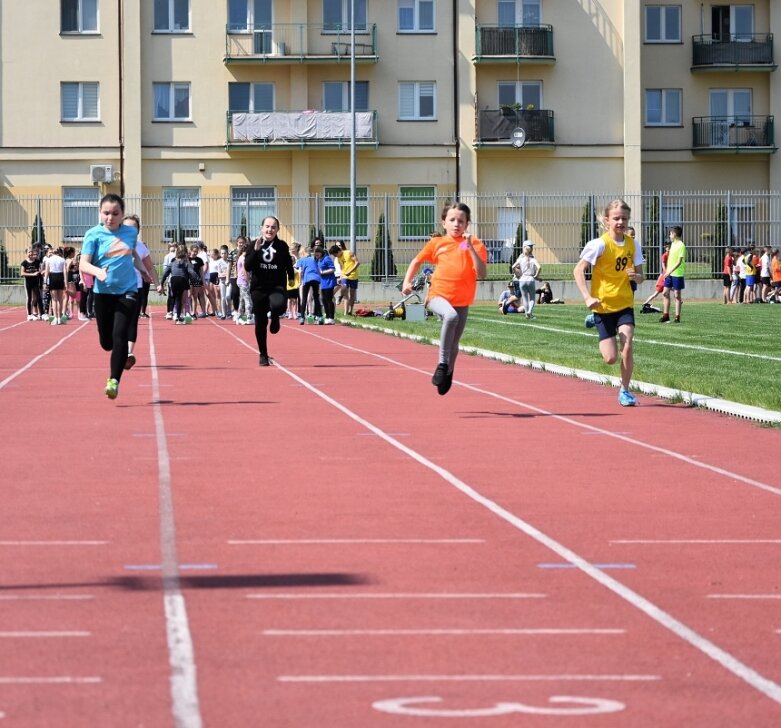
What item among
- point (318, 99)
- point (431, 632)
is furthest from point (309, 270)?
point (431, 632)

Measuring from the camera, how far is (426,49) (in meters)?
60.2

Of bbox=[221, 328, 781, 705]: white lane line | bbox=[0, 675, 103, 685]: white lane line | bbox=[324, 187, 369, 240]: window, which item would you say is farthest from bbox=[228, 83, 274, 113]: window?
bbox=[0, 675, 103, 685]: white lane line

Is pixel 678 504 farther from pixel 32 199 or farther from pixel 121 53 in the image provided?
pixel 121 53

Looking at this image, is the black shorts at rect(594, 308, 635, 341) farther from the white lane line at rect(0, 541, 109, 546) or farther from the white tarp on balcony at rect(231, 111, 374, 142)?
the white tarp on balcony at rect(231, 111, 374, 142)

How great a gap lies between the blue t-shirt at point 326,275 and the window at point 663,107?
3047 cm

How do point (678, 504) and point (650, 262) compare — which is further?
point (650, 262)

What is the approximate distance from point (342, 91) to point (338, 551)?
54.0 m

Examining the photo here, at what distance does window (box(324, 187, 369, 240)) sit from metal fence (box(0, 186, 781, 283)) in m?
0.07

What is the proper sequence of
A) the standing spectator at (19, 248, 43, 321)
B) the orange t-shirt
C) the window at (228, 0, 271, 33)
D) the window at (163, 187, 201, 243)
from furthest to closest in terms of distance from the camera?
the window at (228, 0, 271, 33) < the window at (163, 187, 201, 243) < the standing spectator at (19, 248, 43, 321) < the orange t-shirt

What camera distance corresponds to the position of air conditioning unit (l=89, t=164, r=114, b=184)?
191 feet

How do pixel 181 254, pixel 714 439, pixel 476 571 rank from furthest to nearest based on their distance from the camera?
pixel 181 254 → pixel 714 439 → pixel 476 571

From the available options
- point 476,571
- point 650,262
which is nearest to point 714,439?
point 476,571

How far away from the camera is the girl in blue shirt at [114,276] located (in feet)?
51.0

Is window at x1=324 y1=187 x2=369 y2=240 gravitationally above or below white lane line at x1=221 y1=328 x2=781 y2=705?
above
